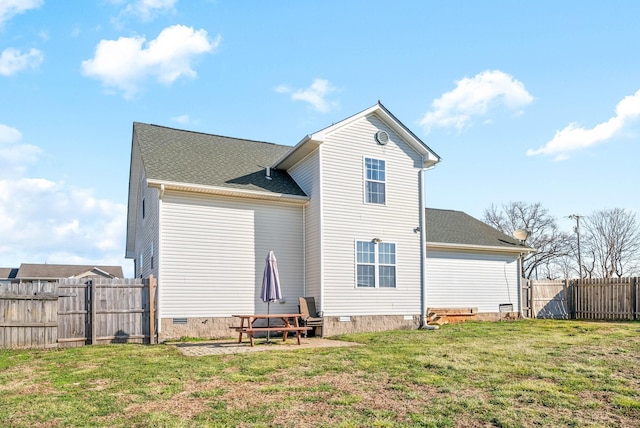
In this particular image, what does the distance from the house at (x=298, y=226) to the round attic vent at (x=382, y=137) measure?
0.04 m

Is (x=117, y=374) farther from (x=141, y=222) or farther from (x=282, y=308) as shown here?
(x=141, y=222)

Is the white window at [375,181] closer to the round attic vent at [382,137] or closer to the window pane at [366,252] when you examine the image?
the round attic vent at [382,137]

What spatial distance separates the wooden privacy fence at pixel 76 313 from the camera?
11.8 meters

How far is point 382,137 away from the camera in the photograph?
15.8m

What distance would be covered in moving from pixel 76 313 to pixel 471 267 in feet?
45.7

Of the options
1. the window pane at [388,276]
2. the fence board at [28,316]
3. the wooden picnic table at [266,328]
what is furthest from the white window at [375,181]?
the fence board at [28,316]

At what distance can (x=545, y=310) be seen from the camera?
70.7 feet

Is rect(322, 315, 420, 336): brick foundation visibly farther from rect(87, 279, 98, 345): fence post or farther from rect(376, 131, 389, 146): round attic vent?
rect(87, 279, 98, 345): fence post

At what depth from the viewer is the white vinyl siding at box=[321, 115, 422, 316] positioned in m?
14.7

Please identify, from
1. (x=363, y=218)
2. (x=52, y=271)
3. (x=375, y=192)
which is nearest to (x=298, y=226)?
(x=363, y=218)

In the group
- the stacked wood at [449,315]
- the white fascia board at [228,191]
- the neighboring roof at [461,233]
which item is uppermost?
the white fascia board at [228,191]

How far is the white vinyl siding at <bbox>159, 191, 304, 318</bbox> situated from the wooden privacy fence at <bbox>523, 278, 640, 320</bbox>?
38.2ft

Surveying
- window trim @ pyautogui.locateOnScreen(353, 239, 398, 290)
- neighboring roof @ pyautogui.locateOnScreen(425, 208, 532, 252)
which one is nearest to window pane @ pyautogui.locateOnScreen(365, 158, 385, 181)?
window trim @ pyautogui.locateOnScreen(353, 239, 398, 290)

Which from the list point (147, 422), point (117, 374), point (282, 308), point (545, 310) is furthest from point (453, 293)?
point (147, 422)
